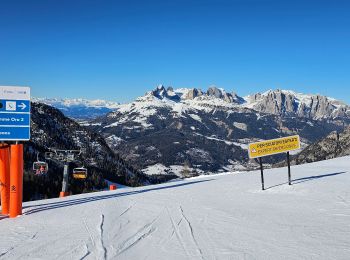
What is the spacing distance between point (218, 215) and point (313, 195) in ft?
21.1

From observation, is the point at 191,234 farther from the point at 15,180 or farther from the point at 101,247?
the point at 15,180

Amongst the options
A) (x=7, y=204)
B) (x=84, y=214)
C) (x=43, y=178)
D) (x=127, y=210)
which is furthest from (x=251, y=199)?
(x=43, y=178)

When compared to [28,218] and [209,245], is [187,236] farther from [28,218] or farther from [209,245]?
[28,218]

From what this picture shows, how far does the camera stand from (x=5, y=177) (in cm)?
1428

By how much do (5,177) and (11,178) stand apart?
590 millimetres

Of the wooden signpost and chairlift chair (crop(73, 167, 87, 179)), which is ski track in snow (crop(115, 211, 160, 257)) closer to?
the wooden signpost

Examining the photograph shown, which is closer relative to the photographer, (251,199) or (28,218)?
(28,218)

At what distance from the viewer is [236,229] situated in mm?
11258

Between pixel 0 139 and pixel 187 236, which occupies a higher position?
pixel 0 139

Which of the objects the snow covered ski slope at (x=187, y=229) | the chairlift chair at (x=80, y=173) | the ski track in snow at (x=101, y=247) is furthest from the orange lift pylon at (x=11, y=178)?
the chairlift chair at (x=80, y=173)

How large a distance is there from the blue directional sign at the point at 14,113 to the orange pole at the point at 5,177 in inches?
26.5

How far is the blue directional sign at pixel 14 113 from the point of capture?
13.8 meters

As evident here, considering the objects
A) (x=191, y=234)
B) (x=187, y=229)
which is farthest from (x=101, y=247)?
(x=187, y=229)

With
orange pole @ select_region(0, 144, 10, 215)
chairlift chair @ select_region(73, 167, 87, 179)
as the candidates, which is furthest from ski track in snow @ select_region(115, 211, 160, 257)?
chairlift chair @ select_region(73, 167, 87, 179)
